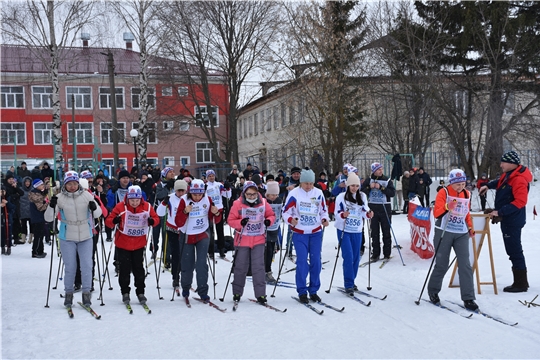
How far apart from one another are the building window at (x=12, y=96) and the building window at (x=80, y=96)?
3442 mm

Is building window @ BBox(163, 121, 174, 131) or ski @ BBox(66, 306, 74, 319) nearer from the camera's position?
ski @ BBox(66, 306, 74, 319)

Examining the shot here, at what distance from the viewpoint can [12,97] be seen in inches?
1704

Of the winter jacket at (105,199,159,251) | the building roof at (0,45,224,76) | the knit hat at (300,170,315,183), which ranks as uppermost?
the building roof at (0,45,224,76)

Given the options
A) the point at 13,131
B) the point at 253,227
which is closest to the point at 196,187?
the point at 253,227

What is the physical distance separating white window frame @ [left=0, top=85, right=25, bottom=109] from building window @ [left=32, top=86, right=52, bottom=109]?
86 cm

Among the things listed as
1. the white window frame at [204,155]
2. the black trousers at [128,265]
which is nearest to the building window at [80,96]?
the white window frame at [204,155]

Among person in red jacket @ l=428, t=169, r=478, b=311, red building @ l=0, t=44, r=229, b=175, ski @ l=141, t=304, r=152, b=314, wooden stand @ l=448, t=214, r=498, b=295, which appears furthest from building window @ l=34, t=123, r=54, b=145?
person in red jacket @ l=428, t=169, r=478, b=311

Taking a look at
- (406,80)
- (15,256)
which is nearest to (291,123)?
(406,80)

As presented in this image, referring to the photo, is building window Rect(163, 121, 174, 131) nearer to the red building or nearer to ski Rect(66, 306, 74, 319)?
the red building

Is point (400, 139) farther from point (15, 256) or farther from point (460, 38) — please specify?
point (15, 256)

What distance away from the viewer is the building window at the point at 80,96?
4372 cm

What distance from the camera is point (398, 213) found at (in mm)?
19516

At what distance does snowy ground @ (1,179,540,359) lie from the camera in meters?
5.80

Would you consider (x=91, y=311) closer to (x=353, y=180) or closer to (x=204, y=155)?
(x=353, y=180)
